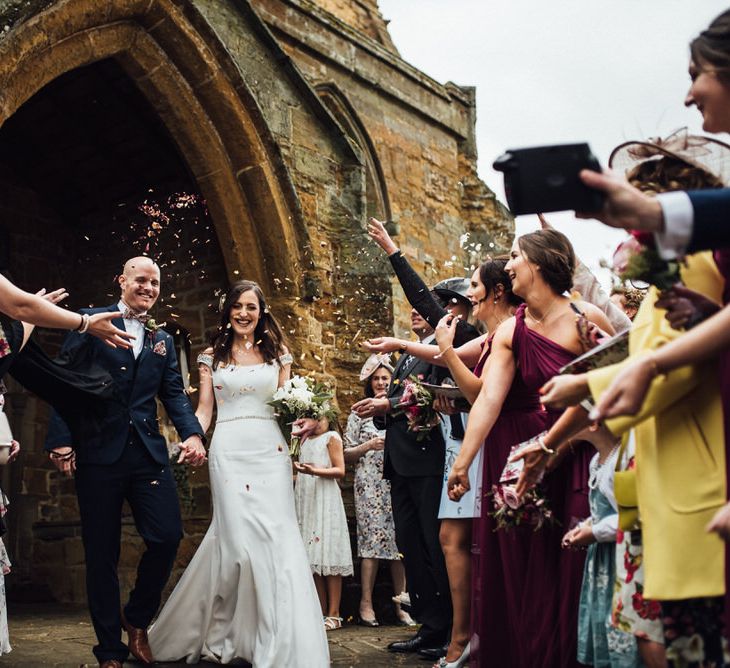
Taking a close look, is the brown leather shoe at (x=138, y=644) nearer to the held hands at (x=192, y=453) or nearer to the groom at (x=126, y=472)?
the groom at (x=126, y=472)

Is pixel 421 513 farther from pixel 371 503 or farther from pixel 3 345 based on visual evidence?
pixel 3 345

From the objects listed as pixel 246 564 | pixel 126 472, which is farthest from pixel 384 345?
pixel 126 472

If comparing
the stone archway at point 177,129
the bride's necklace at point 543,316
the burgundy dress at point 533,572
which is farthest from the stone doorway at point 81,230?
the bride's necklace at point 543,316

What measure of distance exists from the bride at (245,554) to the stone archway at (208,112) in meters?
3.40

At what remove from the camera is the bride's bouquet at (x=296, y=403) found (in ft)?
18.2

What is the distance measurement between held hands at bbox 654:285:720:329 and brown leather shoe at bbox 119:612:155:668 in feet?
13.7

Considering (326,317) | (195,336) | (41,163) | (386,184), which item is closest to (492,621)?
(326,317)

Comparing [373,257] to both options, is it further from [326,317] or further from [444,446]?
[444,446]

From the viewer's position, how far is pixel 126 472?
524 cm

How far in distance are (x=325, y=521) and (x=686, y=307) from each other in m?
6.10

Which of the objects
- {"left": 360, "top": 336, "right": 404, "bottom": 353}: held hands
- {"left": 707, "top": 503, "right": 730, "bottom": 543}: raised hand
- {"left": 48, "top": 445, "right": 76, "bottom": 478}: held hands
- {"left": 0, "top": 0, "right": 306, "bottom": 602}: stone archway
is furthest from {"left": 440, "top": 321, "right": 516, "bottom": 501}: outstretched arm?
{"left": 0, "top": 0, "right": 306, "bottom": 602}: stone archway

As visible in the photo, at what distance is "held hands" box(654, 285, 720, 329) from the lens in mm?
2066

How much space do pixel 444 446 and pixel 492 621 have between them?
218 centimetres

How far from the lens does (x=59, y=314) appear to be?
4.12 m
